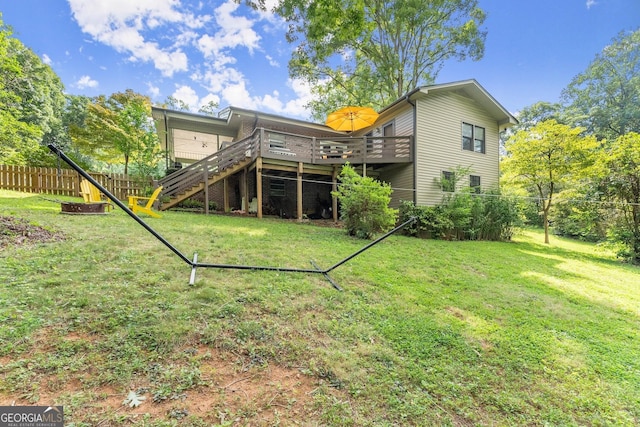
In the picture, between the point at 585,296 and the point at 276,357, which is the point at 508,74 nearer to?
the point at 585,296

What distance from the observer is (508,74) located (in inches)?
674

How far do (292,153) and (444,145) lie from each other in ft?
22.1

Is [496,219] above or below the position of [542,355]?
above

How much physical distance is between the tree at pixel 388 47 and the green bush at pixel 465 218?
9.62 metres

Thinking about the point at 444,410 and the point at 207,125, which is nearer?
the point at 444,410

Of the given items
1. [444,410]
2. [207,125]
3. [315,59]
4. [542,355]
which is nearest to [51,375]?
[444,410]

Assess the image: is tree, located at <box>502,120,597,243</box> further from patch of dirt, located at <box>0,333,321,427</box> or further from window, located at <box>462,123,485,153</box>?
patch of dirt, located at <box>0,333,321,427</box>

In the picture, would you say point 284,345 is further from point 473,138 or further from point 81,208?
point 473,138

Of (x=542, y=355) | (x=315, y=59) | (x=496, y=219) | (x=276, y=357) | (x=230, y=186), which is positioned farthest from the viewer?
(x=315, y=59)

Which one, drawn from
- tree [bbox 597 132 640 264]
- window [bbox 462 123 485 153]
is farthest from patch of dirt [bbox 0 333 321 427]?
window [bbox 462 123 485 153]

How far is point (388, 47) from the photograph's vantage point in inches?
641

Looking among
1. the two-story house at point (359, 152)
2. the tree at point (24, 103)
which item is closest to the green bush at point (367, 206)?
the two-story house at point (359, 152)

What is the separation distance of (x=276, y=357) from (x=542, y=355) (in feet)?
8.87

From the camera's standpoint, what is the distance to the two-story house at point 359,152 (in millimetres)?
10438
